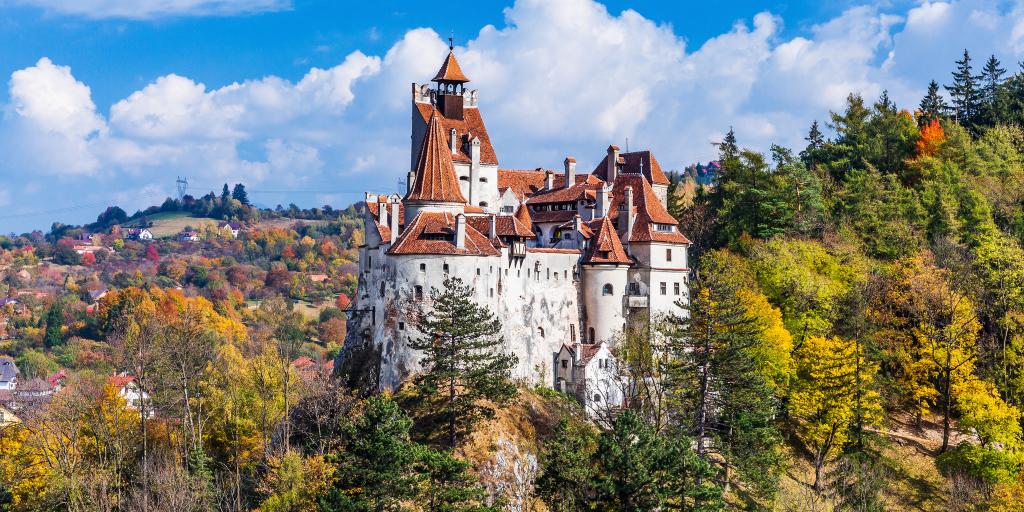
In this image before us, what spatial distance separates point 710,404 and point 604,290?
13010 millimetres

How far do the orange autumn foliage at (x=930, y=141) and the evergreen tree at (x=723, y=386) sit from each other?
45483 millimetres

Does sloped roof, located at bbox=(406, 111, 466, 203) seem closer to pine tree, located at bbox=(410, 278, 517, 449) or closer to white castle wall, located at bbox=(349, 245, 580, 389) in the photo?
white castle wall, located at bbox=(349, 245, 580, 389)

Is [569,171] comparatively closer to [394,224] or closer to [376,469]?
[394,224]

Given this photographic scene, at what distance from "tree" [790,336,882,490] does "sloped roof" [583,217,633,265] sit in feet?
47.8

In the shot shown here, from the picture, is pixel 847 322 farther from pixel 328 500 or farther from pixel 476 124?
pixel 328 500

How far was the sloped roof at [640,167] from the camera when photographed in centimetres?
9094

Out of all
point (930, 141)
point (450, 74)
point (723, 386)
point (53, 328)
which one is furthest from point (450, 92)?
point (53, 328)

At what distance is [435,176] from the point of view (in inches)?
2859

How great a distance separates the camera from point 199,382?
281ft

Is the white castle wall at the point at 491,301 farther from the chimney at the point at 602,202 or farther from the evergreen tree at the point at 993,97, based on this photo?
the evergreen tree at the point at 993,97

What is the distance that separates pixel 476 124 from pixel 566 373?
73.7ft

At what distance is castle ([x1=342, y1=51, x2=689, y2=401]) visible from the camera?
226ft

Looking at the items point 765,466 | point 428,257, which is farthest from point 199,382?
point 765,466

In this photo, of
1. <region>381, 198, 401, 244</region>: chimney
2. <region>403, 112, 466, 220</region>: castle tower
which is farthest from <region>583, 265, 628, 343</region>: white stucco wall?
<region>381, 198, 401, 244</region>: chimney
